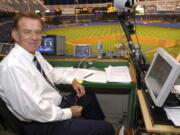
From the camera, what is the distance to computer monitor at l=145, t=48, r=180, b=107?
0.90 metres

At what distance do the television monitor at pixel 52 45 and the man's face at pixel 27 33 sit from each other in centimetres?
85

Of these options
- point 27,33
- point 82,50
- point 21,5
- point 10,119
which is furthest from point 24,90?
point 21,5

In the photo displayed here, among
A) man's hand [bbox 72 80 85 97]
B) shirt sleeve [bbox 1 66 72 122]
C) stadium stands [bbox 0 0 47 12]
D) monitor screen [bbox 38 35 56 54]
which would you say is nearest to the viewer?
shirt sleeve [bbox 1 66 72 122]

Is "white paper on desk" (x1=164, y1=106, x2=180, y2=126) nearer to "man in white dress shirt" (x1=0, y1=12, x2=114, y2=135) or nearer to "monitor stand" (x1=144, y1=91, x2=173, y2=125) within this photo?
"monitor stand" (x1=144, y1=91, x2=173, y2=125)

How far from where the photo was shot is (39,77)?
122 cm

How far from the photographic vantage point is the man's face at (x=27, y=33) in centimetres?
124

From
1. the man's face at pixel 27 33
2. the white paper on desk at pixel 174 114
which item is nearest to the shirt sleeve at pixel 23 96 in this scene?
the man's face at pixel 27 33

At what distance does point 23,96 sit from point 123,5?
1.14 meters

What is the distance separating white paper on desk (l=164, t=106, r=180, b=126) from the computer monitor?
0.07 m

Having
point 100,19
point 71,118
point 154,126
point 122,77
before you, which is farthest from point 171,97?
point 100,19

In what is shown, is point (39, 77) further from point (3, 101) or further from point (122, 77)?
point (122, 77)

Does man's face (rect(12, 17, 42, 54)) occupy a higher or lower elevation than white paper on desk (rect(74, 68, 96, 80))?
higher

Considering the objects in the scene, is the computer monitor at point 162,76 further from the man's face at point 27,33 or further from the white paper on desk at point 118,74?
the man's face at point 27,33

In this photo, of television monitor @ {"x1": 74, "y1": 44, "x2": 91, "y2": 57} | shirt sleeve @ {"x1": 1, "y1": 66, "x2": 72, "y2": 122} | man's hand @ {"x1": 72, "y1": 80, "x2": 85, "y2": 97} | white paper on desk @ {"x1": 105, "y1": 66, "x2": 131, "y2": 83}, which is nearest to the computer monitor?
white paper on desk @ {"x1": 105, "y1": 66, "x2": 131, "y2": 83}
